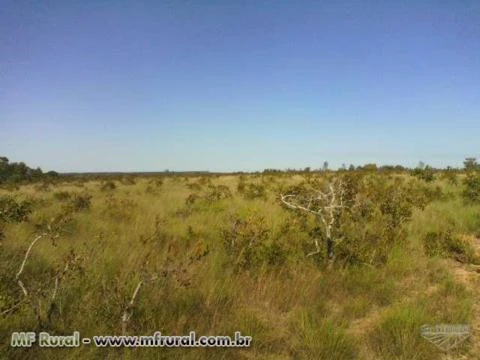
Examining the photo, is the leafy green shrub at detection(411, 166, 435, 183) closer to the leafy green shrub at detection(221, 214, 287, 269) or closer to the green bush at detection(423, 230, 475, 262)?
the green bush at detection(423, 230, 475, 262)

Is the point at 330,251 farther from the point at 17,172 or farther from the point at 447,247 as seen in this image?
the point at 17,172

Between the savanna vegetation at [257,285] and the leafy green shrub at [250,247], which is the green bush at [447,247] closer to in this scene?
the savanna vegetation at [257,285]

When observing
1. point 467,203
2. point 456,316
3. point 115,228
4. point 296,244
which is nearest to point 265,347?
point 456,316

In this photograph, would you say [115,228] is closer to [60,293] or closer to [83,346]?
[60,293]

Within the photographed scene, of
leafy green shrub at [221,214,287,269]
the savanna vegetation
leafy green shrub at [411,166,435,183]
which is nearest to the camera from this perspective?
the savanna vegetation

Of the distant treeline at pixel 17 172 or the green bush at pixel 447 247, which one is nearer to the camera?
the green bush at pixel 447 247

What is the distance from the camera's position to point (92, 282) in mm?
4340

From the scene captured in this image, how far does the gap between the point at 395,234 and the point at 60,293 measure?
549cm

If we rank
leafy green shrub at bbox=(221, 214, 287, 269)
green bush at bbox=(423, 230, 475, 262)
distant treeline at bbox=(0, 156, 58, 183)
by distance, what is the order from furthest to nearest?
distant treeline at bbox=(0, 156, 58, 183) → green bush at bbox=(423, 230, 475, 262) → leafy green shrub at bbox=(221, 214, 287, 269)

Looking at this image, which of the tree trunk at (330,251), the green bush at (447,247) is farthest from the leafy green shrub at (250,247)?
the green bush at (447,247)

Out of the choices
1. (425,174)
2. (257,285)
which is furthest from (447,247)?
(425,174)

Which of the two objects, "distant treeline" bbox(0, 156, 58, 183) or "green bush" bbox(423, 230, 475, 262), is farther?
"distant treeline" bbox(0, 156, 58, 183)

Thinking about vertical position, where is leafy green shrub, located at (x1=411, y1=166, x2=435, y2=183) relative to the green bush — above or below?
above

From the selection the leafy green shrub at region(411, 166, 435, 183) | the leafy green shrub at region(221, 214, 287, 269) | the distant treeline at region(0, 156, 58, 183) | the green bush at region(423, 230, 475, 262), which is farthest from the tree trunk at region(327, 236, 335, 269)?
the distant treeline at region(0, 156, 58, 183)
